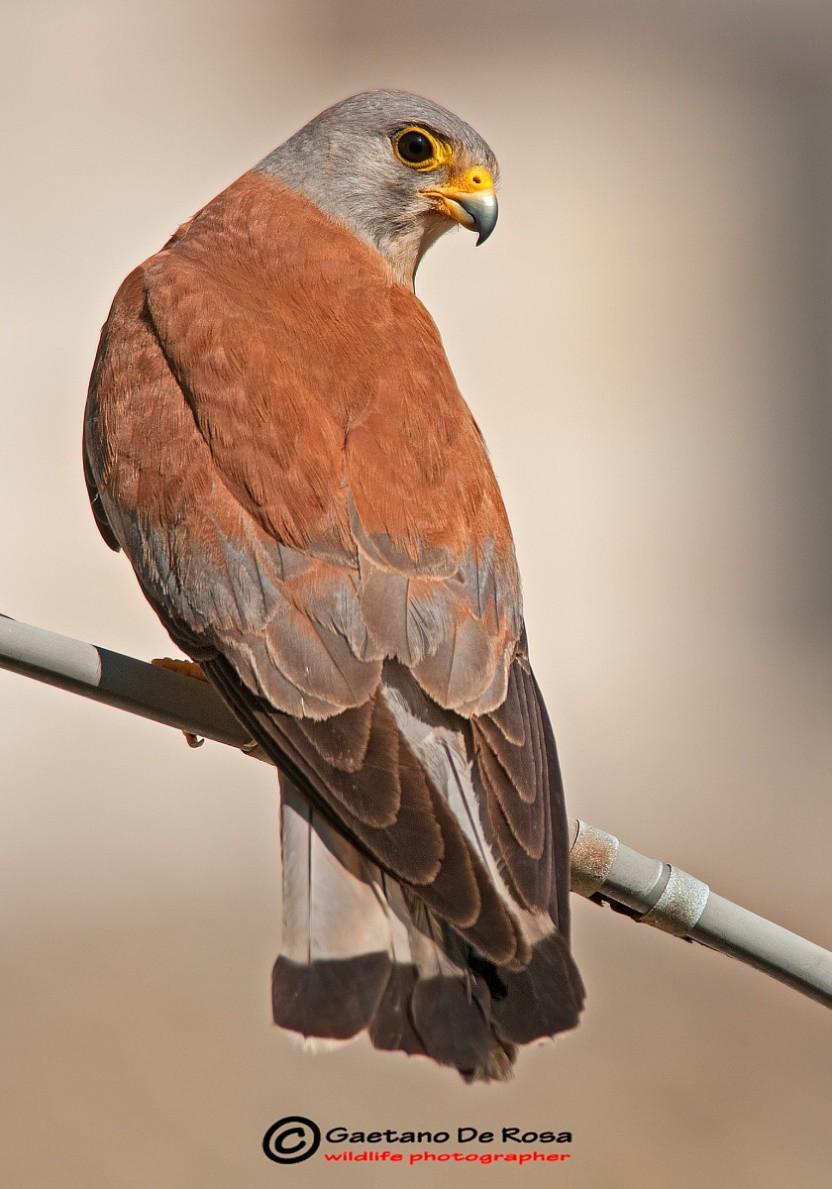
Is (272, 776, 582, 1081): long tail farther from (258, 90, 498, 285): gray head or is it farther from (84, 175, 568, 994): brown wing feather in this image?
(258, 90, 498, 285): gray head

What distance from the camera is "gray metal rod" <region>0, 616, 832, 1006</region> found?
1.93 m

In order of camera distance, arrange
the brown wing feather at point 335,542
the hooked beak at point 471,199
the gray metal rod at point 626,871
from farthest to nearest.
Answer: the hooked beak at point 471,199 < the brown wing feather at point 335,542 < the gray metal rod at point 626,871

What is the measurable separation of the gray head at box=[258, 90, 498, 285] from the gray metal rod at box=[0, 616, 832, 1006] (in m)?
1.84

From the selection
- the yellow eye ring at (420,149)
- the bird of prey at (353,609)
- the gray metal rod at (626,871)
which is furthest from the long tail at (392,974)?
the yellow eye ring at (420,149)

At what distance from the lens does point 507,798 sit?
2.30m

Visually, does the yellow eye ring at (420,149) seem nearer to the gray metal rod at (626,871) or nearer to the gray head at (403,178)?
the gray head at (403,178)

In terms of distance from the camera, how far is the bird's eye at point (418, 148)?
12.1 feet

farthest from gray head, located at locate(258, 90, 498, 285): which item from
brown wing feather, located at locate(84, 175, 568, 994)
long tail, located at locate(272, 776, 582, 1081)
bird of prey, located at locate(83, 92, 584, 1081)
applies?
long tail, located at locate(272, 776, 582, 1081)

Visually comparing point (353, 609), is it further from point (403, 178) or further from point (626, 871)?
point (403, 178)

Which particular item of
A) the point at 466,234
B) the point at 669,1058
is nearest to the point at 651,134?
the point at 466,234

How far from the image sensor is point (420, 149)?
371 cm

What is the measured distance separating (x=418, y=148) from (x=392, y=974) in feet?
7.19

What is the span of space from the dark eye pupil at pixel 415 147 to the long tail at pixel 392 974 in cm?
195

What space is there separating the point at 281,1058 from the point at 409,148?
3.28 meters
